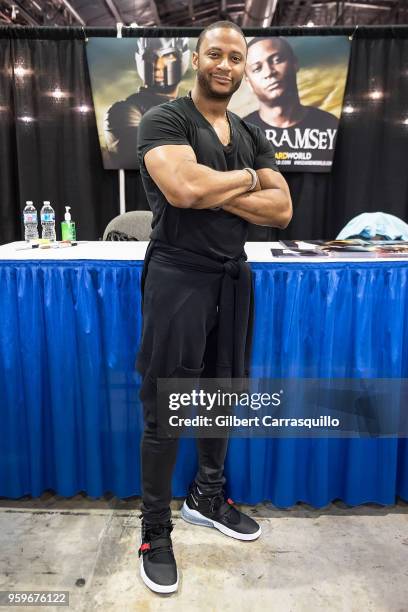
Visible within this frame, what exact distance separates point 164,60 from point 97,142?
75cm

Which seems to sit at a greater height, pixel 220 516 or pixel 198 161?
pixel 198 161

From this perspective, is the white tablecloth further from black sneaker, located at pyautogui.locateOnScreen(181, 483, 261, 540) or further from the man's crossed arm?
black sneaker, located at pyautogui.locateOnScreen(181, 483, 261, 540)

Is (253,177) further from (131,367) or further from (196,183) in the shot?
(131,367)

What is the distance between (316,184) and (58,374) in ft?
8.50

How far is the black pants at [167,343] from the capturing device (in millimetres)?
1276

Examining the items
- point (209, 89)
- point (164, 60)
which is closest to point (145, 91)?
point (164, 60)

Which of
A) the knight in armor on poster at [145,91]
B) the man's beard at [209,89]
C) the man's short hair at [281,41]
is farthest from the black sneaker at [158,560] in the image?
the man's short hair at [281,41]

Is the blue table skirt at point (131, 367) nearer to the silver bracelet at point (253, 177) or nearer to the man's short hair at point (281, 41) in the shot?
the silver bracelet at point (253, 177)

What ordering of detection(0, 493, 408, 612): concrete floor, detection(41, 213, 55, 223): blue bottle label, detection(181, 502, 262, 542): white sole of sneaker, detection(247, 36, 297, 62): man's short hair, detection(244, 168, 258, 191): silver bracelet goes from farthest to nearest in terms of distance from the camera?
detection(247, 36, 297, 62): man's short hair < detection(41, 213, 55, 223): blue bottle label < detection(181, 502, 262, 542): white sole of sneaker < detection(0, 493, 408, 612): concrete floor < detection(244, 168, 258, 191): silver bracelet

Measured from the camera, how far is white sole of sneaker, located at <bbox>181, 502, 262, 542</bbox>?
1.59 m

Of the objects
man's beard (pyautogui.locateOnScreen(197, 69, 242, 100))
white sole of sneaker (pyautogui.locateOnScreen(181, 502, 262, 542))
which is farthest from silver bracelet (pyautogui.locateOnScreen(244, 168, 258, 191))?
white sole of sneaker (pyautogui.locateOnScreen(181, 502, 262, 542))

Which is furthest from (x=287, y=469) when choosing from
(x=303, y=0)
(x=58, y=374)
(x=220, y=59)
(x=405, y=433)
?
(x=303, y=0)

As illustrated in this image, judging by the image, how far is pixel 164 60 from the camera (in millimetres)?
3312

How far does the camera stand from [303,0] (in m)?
5.89
